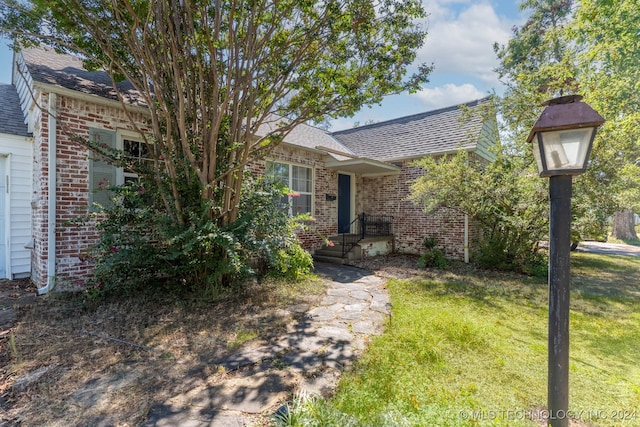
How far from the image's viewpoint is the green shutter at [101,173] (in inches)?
201

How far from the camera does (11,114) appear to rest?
6180 mm

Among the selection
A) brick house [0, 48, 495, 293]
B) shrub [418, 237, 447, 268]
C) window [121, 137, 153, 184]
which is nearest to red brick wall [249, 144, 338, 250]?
brick house [0, 48, 495, 293]

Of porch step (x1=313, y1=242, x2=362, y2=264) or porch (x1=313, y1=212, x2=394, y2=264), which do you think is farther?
porch (x1=313, y1=212, x2=394, y2=264)

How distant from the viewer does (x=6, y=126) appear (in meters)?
5.71

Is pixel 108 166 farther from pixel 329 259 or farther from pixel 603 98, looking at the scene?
pixel 603 98

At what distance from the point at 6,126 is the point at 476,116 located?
11.7 m

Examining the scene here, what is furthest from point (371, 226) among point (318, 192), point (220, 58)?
point (220, 58)

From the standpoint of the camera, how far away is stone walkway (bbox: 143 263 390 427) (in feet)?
6.82

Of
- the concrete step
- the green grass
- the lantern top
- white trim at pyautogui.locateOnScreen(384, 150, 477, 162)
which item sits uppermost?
white trim at pyautogui.locateOnScreen(384, 150, 477, 162)

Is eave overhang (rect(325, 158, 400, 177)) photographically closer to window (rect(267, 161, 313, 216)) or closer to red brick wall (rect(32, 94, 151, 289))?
window (rect(267, 161, 313, 216))

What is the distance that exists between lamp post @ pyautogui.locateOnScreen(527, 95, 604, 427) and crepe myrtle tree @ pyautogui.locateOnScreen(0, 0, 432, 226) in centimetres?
368

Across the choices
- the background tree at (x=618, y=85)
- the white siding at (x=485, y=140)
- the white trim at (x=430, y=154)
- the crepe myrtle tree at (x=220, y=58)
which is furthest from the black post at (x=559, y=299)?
the white siding at (x=485, y=140)

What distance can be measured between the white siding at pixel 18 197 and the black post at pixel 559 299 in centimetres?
827

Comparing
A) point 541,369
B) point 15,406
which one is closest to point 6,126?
point 15,406
